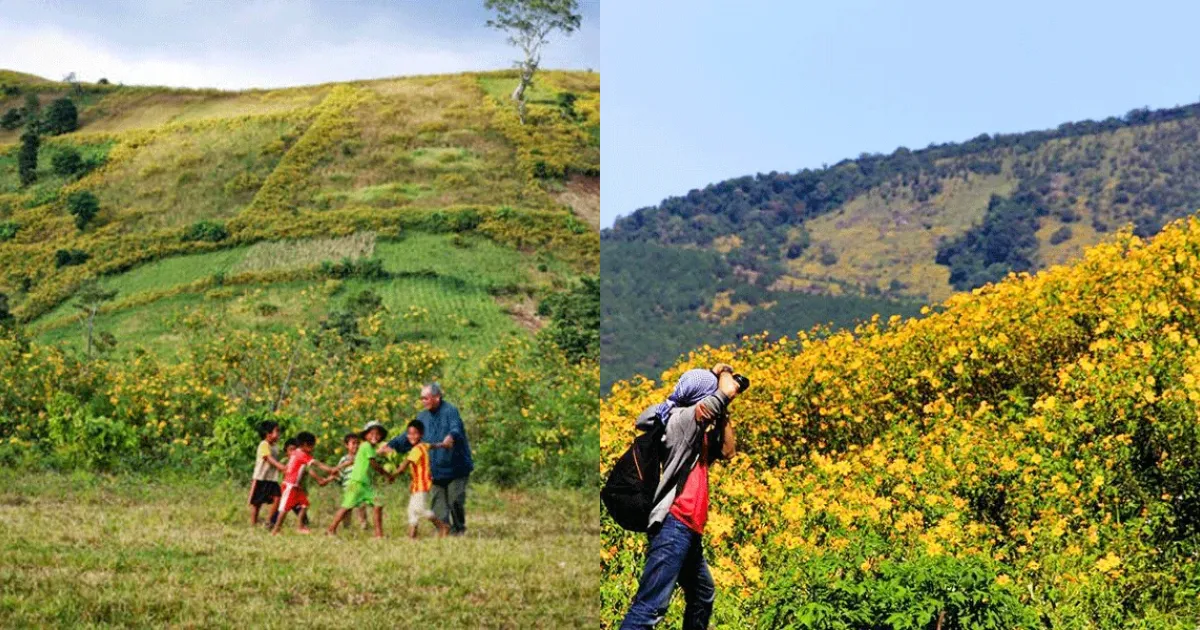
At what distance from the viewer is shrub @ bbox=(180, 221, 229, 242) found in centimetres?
1125

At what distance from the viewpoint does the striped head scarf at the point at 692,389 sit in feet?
17.8

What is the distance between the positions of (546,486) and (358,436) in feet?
7.64

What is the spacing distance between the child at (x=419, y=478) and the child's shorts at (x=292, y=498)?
0.72 meters

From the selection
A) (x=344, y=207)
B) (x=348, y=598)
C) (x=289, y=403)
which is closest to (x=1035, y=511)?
(x=348, y=598)

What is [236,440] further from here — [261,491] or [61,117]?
[61,117]

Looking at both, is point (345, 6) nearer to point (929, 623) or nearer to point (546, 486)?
point (546, 486)

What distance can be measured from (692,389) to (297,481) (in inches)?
179

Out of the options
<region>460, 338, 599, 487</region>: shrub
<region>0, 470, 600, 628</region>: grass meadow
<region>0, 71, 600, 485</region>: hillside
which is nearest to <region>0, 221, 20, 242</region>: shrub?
<region>0, 71, 600, 485</region>: hillside

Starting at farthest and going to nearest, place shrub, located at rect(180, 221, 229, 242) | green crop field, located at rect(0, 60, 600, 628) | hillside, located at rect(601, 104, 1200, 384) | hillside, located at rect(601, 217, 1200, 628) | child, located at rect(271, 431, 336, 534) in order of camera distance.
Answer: hillside, located at rect(601, 104, 1200, 384) < shrub, located at rect(180, 221, 229, 242) < child, located at rect(271, 431, 336, 534) < green crop field, located at rect(0, 60, 600, 628) < hillside, located at rect(601, 217, 1200, 628)

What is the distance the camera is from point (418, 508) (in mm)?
9195

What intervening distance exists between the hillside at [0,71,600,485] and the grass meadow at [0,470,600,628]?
35.2 inches

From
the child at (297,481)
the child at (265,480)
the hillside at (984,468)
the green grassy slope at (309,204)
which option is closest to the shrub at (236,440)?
the green grassy slope at (309,204)

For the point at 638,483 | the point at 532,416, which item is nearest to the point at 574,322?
the point at 532,416

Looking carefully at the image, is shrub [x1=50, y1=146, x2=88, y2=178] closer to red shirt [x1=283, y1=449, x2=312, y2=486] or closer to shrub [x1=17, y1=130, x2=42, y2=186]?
shrub [x1=17, y1=130, x2=42, y2=186]
